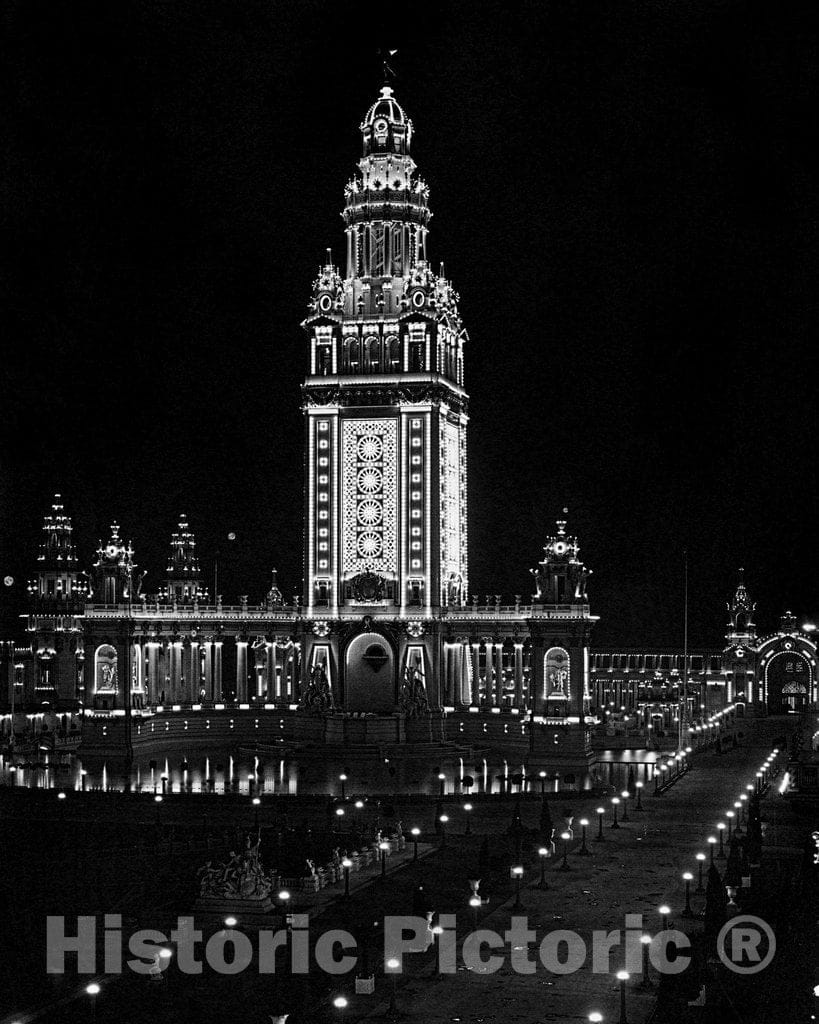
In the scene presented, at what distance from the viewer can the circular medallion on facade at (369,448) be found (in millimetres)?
123375

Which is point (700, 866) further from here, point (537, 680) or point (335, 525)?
point (335, 525)

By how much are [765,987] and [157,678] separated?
84.7 metres

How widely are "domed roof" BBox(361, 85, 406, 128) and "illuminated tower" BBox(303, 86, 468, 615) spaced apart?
0.31 feet

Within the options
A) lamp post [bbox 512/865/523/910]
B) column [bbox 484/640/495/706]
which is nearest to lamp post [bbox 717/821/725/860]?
lamp post [bbox 512/865/523/910]

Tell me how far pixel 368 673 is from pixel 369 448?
1547 centimetres

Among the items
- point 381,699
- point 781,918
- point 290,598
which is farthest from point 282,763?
point 781,918

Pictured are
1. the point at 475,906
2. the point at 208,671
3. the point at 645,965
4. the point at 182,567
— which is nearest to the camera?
the point at 645,965

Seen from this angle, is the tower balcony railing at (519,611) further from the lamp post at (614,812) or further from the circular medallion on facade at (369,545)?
the lamp post at (614,812)

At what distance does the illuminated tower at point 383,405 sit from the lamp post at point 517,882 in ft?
194

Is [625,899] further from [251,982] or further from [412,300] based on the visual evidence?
[412,300]

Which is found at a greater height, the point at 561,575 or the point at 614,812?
the point at 561,575

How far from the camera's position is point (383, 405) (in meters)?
123

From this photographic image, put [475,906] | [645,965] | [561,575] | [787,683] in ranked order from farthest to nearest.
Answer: [787,683], [561,575], [475,906], [645,965]

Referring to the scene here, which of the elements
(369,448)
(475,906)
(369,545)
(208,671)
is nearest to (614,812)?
(475,906)
